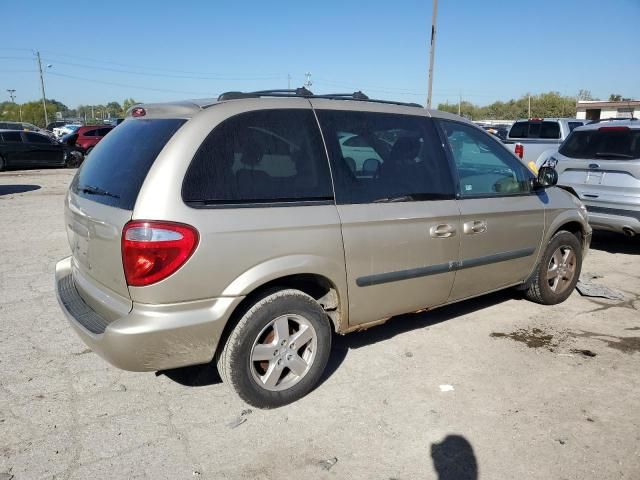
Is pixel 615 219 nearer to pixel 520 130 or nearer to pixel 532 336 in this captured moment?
pixel 532 336

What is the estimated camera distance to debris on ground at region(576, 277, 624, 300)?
5297 millimetres

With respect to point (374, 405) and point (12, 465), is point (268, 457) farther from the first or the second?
point (12, 465)

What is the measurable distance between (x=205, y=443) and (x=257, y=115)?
190cm

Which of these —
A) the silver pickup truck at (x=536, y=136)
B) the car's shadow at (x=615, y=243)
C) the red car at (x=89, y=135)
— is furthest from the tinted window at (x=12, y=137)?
the car's shadow at (x=615, y=243)

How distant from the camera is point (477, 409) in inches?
125

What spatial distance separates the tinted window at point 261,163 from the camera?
9.00 ft

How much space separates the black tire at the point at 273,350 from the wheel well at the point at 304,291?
0.12 feet

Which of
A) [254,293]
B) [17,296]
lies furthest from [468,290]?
[17,296]

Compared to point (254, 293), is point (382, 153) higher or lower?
higher

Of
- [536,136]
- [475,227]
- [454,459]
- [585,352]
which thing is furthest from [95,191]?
[536,136]

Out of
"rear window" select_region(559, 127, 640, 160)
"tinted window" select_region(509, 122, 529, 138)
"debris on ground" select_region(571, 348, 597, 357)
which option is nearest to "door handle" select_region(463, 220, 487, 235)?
"debris on ground" select_region(571, 348, 597, 357)

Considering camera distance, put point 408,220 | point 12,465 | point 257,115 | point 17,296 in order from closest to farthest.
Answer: point 12,465 < point 257,115 < point 408,220 < point 17,296

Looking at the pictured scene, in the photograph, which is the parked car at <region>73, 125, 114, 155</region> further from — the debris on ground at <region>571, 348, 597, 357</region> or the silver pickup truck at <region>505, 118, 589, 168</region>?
the debris on ground at <region>571, 348, 597, 357</region>

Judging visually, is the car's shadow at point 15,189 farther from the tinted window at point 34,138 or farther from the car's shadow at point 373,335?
the car's shadow at point 373,335
